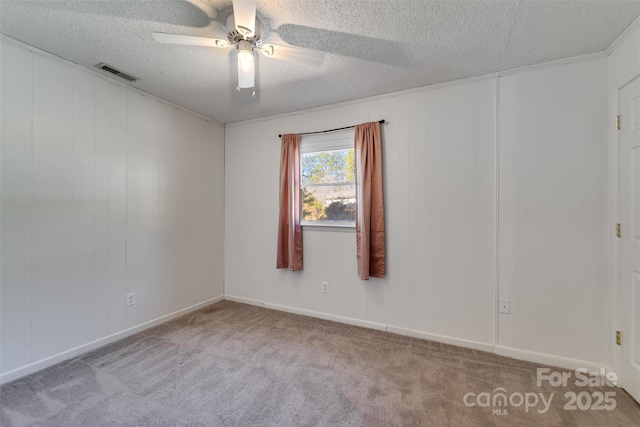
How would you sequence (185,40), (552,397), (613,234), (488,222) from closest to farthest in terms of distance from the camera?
1. (185,40)
2. (552,397)
3. (613,234)
4. (488,222)

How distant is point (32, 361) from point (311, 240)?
8.34ft

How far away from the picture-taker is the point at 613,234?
1993mm

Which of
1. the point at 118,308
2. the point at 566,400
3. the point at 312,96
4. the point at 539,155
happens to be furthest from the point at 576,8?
the point at 118,308

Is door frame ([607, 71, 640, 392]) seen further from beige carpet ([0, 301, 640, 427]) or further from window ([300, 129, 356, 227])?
window ([300, 129, 356, 227])

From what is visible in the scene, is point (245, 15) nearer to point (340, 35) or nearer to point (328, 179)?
point (340, 35)

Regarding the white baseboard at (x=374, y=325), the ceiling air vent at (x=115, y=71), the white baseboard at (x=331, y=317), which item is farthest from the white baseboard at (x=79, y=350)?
the ceiling air vent at (x=115, y=71)

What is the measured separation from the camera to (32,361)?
2.04 metres

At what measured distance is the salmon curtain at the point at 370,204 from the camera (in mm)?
2785

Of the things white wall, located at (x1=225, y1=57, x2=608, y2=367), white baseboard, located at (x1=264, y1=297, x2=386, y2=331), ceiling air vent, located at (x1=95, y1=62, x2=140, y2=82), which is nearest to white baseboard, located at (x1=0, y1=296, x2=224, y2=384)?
white baseboard, located at (x1=264, y1=297, x2=386, y2=331)

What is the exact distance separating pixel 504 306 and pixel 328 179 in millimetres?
2122

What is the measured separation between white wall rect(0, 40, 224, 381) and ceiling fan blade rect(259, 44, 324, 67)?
6.00 feet

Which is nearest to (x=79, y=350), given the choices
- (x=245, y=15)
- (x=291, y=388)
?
(x=291, y=388)

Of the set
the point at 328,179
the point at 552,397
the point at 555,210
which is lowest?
the point at 552,397

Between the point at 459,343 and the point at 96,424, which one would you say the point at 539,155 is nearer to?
the point at 459,343
